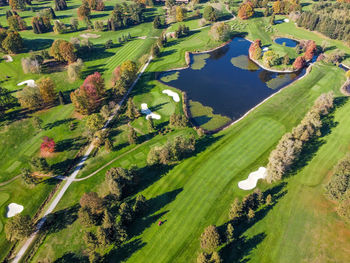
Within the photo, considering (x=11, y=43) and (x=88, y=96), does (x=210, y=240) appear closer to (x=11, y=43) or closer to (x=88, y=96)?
(x=88, y=96)

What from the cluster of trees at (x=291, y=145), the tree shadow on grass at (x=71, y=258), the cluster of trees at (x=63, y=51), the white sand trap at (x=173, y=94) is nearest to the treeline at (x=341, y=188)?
the cluster of trees at (x=291, y=145)

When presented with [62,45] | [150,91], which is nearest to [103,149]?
[150,91]

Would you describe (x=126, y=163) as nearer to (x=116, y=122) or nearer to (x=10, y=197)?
(x=116, y=122)

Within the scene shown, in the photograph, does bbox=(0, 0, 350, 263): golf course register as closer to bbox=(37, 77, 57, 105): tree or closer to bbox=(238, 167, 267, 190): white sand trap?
bbox=(238, 167, 267, 190): white sand trap

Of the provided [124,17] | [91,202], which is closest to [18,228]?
[91,202]

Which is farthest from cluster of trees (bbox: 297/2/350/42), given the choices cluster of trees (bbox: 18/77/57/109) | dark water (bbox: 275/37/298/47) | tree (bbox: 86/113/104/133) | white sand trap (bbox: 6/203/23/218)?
white sand trap (bbox: 6/203/23/218)

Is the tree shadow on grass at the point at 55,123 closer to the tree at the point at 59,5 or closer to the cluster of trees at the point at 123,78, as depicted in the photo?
the cluster of trees at the point at 123,78
